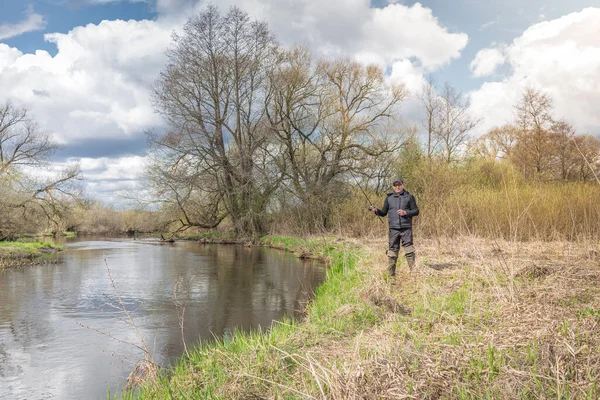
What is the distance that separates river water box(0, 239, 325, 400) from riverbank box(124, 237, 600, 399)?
1.01 metres

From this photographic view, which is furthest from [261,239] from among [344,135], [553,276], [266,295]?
[553,276]

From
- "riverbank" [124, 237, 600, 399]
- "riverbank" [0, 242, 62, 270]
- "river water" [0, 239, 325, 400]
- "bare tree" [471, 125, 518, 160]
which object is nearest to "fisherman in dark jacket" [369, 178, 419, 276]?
"riverbank" [124, 237, 600, 399]

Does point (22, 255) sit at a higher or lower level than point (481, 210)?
lower

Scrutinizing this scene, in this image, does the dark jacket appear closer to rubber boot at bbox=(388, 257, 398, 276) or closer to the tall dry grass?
rubber boot at bbox=(388, 257, 398, 276)

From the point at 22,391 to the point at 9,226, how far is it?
19.5 metres

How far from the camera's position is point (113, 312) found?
28.9 ft

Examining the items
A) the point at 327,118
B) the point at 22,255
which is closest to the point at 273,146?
the point at 327,118

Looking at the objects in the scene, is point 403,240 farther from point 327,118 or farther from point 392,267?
point 327,118

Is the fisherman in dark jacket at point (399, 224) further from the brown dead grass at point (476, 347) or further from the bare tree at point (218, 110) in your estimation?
the bare tree at point (218, 110)

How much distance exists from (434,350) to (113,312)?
739 cm

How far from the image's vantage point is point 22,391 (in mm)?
4883

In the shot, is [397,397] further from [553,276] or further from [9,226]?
[9,226]

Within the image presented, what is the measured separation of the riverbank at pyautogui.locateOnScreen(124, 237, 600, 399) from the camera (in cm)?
285

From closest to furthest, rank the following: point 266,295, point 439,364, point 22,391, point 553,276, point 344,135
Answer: point 439,364
point 22,391
point 553,276
point 266,295
point 344,135
